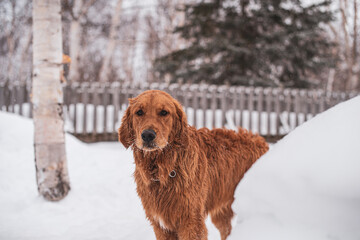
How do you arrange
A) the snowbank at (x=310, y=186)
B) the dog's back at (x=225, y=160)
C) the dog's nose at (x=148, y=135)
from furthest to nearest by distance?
the dog's back at (x=225, y=160) → the dog's nose at (x=148, y=135) → the snowbank at (x=310, y=186)

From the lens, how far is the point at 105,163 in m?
4.81

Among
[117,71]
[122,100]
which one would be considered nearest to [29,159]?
[122,100]

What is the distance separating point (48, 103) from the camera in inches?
141

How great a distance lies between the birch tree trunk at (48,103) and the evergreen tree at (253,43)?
668 cm

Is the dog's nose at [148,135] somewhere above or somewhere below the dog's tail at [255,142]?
above

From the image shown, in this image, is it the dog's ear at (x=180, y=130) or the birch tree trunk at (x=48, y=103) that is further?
the birch tree trunk at (x=48, y=103)

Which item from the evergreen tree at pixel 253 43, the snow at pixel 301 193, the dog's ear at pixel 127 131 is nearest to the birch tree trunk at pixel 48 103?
the snow at pixel 301 193

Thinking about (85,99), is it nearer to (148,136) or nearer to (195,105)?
(195,105)

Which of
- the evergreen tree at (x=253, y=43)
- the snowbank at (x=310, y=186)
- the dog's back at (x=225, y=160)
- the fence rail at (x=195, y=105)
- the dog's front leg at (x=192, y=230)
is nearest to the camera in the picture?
the snowbank at (x=310, y=186)

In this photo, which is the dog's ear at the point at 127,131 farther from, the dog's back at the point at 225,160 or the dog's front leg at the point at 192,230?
the dog's front leg at the point at 192,230

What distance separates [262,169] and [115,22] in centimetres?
1128

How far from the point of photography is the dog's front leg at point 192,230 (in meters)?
1.95

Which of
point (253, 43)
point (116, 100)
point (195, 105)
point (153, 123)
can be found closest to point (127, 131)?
point (153, 123)

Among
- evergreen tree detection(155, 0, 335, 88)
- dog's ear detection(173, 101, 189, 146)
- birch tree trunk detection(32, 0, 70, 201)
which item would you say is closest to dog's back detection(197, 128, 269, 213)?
dog's ear detection(173, 101, 189, 146)
